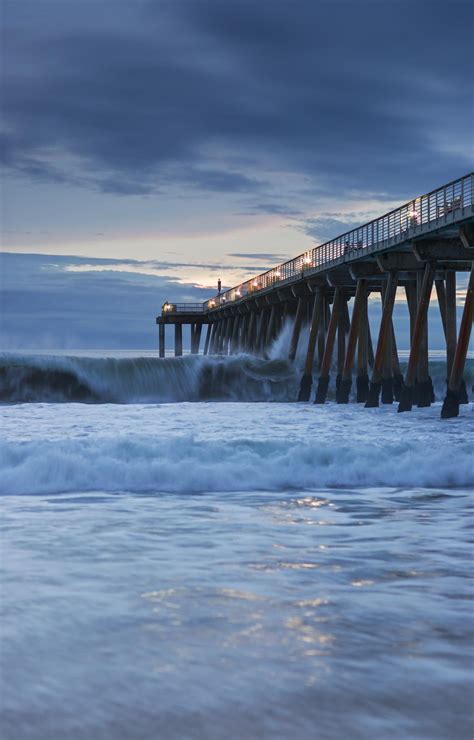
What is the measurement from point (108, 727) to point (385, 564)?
3750mm

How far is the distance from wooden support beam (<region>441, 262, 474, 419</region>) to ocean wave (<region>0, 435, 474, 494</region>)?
674cm

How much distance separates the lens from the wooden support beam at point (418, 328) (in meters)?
25.3

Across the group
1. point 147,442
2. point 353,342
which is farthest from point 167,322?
point 147,442

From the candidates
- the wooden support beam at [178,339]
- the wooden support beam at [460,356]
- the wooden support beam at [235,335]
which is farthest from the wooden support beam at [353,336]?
the wooden support beam at [178,339]

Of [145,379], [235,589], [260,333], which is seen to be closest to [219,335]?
[260,333]

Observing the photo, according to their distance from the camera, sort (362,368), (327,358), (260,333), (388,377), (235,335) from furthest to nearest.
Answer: (235,335), (260,333), (327,358), (362,368), (388,377)

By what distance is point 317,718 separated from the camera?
13.1ft

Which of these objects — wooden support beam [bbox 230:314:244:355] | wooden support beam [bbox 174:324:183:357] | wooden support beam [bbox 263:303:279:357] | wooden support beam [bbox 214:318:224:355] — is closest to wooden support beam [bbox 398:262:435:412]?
wooden support beam [bbox 263:303:279:357]

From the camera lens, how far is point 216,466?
13820 mm

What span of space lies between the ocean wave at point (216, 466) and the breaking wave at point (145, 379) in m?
25.7

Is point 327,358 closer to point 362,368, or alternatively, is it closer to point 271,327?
point 362,368

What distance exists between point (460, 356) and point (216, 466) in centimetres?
1039

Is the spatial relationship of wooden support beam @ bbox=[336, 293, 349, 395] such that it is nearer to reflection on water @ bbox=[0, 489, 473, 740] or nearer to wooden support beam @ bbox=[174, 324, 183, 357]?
reflection on water @ bbox=[0, 489, 473, 740]

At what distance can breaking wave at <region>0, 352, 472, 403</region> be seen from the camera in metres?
40.6
